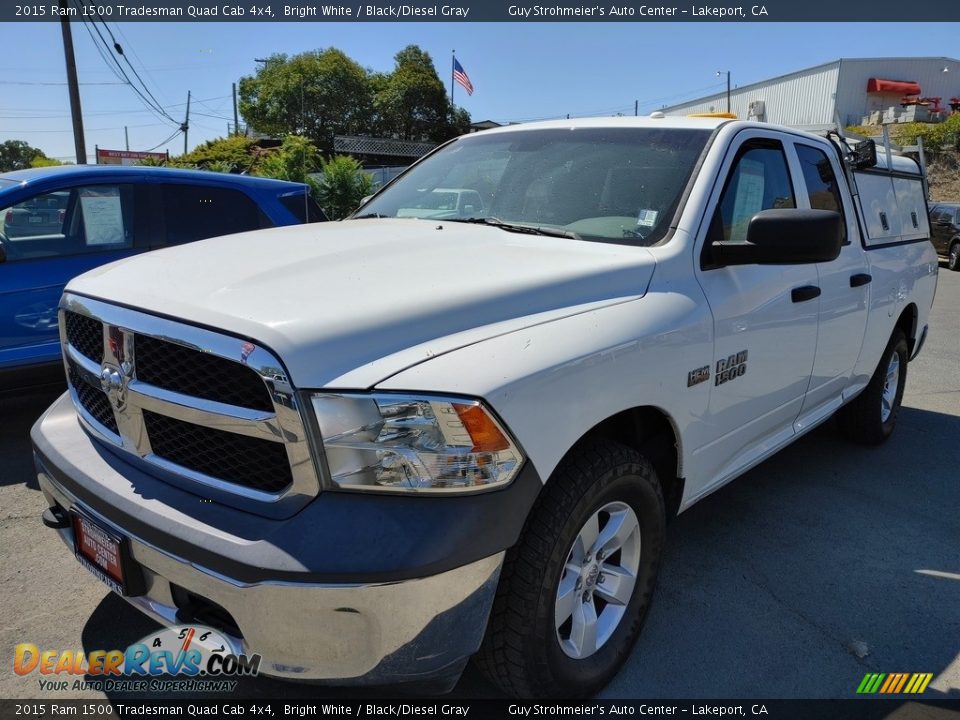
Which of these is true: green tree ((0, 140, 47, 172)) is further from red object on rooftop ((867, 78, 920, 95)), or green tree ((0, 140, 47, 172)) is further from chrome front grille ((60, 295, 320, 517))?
chrome front grille ((60, 295, 320, 517))

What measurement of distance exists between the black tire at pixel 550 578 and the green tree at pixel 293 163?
17.4 metres

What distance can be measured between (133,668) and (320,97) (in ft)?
199

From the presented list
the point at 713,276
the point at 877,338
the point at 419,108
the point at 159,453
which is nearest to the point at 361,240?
the point at 159,453

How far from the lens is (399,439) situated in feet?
5.87

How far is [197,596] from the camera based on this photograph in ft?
6.40

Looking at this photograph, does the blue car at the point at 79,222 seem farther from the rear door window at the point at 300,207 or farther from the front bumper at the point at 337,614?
the front bumper at the point at 337,614

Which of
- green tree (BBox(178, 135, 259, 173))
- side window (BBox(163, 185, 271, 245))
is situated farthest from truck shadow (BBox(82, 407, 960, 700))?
green tree (BBox(178, 135, 259, 173))

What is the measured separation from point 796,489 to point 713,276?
2.10 meters

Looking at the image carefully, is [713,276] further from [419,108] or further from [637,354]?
[419,108]

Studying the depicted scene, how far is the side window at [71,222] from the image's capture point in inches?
196

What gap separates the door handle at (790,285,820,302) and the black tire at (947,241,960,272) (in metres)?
17.2

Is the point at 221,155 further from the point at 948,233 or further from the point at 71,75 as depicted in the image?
the point at 948,233

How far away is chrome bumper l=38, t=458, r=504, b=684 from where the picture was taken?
172 cm

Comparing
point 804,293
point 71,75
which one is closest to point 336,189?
point 71,75
